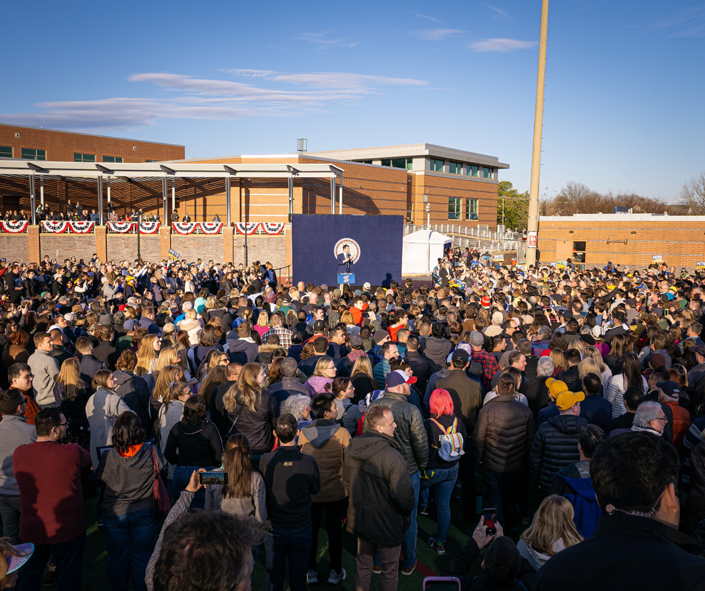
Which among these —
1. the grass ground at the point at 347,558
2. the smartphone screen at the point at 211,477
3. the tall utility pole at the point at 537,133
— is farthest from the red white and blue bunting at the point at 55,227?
the smartphone screen at the point at 211,477

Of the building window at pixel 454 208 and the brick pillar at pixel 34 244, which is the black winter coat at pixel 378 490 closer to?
the brick pillar at pixel 34 244

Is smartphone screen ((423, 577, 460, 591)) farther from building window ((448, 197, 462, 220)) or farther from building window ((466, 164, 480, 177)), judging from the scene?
building window ((466, 164, 480, 177))

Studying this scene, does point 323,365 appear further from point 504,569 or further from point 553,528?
point 504,569

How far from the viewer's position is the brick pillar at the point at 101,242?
100ft

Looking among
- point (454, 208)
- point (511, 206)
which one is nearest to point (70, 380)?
point (454, 208)

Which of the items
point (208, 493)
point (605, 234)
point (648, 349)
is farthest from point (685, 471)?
point (605, 234)

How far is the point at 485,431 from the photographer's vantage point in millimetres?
5211

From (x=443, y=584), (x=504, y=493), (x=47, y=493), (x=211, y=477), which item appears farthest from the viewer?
(x=504, y=493)

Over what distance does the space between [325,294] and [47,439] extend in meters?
7.91

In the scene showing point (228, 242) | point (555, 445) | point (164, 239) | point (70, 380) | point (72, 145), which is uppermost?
point (72, 145)

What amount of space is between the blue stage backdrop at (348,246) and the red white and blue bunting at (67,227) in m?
19.9

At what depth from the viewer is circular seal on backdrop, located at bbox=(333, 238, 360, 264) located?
17516mm

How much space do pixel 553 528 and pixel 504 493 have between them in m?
2.38

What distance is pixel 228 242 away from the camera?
99.2ft
